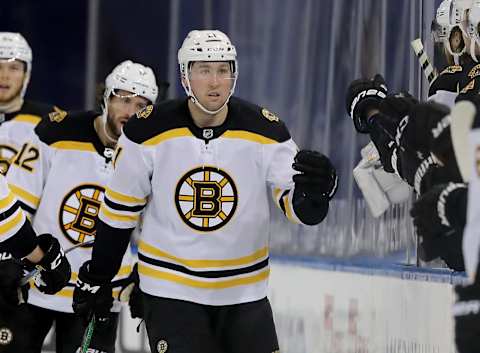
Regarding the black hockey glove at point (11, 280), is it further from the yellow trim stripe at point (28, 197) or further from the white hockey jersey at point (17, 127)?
the white hockey jersey at point (17, 127)

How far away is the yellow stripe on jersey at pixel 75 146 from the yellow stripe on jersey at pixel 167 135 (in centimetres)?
76

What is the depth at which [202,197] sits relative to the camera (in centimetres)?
371

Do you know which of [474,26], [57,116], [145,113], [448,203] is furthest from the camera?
[57,116]

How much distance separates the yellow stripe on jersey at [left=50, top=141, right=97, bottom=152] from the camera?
4.48 meters

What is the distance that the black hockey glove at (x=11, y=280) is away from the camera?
3.97m

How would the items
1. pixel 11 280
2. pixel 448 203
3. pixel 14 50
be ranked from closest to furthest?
pixel 448 203 → pixel 11 280 → pixel 14 50

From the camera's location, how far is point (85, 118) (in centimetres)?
453

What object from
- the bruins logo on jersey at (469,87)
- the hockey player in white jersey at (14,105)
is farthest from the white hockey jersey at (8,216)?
the hockey player in white jersey at (14,105)

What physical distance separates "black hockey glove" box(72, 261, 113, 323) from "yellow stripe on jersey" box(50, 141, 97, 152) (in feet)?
1.98

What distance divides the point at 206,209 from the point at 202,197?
0.03 metres

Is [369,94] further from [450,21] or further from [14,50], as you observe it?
[14,50]

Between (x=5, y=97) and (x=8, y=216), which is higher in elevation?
(x=5, y=97)

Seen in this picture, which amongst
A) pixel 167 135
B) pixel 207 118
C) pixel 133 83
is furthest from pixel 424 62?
pixel 133 83

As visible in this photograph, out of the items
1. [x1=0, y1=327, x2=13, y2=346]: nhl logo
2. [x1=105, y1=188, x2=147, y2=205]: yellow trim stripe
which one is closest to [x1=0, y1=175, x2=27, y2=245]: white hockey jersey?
[x1=105, y1=188, x2=147, y2=205]: yellow trim stripe
